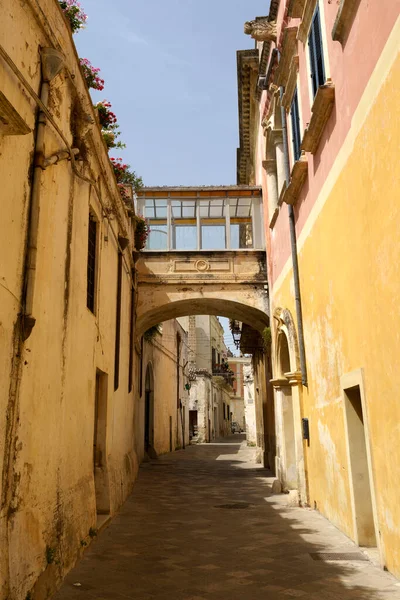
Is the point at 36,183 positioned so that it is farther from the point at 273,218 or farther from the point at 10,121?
the point at 273,218

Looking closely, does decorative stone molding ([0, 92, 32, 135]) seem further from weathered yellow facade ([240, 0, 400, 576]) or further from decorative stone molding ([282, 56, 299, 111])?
decorative stone molding ([282, 56, 299, 111])

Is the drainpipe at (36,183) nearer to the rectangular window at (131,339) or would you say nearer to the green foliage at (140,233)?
the rectangular window at (131,339)

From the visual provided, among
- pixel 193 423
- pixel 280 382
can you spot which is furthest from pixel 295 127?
pixel 193 423

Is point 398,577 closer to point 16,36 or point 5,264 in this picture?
point 5,264

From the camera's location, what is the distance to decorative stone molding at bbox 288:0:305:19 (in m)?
8.01

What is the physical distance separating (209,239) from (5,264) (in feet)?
35.1

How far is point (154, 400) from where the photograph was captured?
21.1 metres

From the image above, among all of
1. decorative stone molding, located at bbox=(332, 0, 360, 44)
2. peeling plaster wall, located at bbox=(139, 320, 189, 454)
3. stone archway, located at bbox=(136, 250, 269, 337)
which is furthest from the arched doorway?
decorative stone molding, located at bbox=(332, 0, 360, 44)

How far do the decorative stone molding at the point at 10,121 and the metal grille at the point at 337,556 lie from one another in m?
5.06

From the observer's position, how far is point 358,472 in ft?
20.0

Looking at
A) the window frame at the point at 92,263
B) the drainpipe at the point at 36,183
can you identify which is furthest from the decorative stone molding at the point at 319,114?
the window frame at the point at 92,263

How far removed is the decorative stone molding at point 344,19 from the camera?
5.31 metres

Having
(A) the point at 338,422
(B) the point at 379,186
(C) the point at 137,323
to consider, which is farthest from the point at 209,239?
(B) the point at 379,186

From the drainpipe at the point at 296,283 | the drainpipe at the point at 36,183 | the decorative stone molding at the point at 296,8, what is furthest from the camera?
the drainpipe at the point at 296,283
